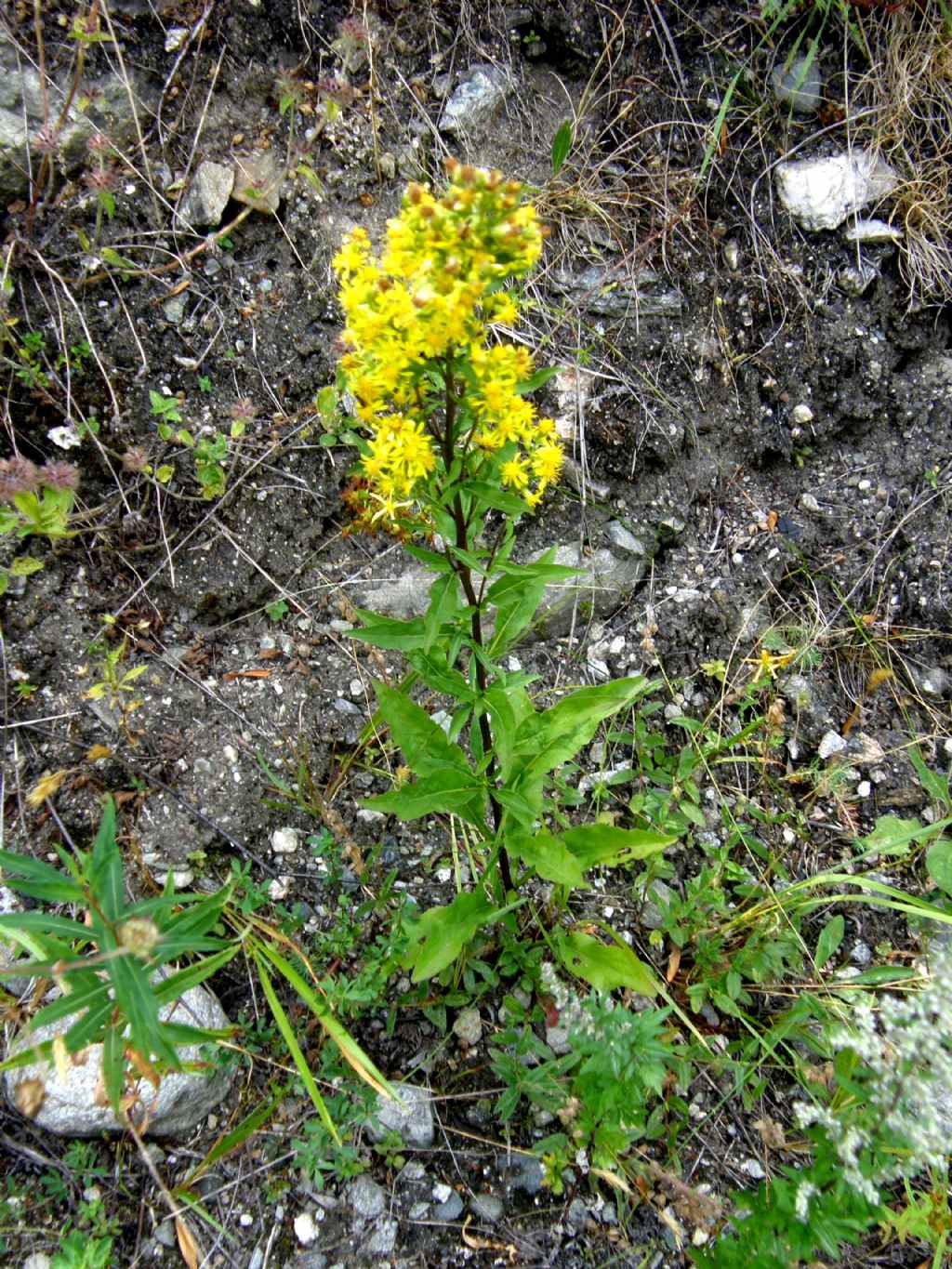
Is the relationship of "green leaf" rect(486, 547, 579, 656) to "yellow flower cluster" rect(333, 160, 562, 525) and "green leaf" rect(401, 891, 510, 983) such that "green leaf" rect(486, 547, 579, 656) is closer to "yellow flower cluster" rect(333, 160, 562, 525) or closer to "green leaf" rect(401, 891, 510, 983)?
"yellow flower cluster" rect(333, 160, 562, 525)

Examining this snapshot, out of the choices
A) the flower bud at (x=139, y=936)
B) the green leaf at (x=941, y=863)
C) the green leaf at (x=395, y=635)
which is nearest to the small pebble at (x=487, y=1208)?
the flower bud at (x=139, y=936)

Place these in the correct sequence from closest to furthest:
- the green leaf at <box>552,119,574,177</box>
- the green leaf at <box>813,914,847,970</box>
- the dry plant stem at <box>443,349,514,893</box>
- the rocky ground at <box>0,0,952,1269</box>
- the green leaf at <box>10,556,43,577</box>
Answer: the dry plant stem at <box>443,349,514,893</box> < the green leaf at <box>813,914,847,970</box> < the rocky ground at <box>0,0,952,1269</box> < the green leaf at <box>10,556,43,577</box> < the green leaf at <box>552,119,574,177</box>

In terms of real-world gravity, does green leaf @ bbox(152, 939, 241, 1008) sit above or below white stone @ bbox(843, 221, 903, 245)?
below

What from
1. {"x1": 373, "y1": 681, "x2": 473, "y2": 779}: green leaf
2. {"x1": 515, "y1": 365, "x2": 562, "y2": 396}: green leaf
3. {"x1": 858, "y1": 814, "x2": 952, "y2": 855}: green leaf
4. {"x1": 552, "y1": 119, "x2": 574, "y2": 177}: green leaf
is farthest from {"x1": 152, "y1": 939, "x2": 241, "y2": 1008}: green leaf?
{"x1": 552, "y1": 119, "x2": 574, "y2": 177}: green leaf

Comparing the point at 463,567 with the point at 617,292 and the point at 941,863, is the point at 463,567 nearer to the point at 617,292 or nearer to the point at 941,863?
the point at 941,863

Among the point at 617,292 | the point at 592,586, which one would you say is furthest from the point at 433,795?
the point at 617,292

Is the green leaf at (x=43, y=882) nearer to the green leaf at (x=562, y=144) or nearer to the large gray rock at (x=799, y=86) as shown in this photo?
the green leaf at (x=562, y=144)

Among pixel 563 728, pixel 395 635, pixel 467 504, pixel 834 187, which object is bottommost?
pixel 563 728
